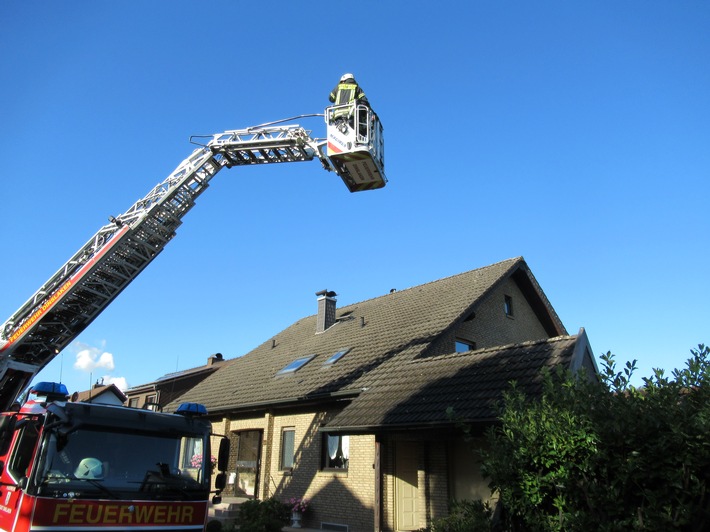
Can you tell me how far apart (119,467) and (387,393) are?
733 centimetres

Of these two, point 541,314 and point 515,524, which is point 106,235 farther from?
point 541,314

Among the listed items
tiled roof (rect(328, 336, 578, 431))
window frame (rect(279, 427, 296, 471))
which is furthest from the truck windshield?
window frame (rect(279, 427, 296, 471))

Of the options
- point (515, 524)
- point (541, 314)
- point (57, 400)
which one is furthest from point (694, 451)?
point (541, 314)

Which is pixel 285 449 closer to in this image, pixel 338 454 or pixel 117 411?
Result: pixel 338 454

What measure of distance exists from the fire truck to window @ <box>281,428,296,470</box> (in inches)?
315

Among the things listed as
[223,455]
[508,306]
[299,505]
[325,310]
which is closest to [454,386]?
[223,455]

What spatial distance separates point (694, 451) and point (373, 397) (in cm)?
833

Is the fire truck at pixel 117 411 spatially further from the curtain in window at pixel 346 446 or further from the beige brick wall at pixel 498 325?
the beige brick wall at pixel 498 325

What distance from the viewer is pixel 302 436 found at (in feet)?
50.0

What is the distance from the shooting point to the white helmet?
18.0ft

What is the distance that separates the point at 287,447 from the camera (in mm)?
15984

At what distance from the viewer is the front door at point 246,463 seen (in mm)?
16484

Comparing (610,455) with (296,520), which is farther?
(296,520)

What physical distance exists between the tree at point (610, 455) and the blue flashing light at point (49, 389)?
4776mm
